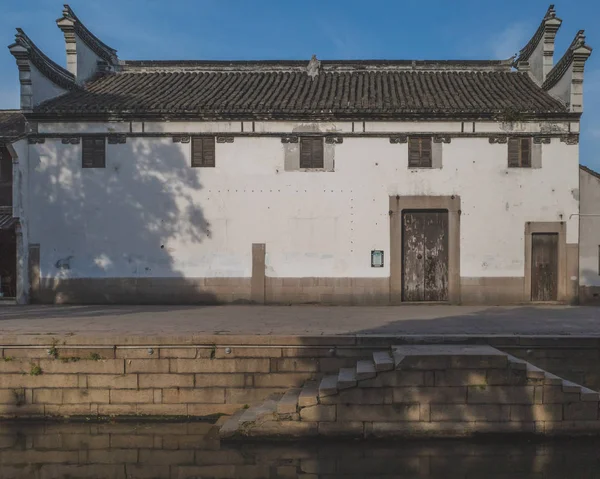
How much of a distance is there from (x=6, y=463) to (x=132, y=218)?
894 cm

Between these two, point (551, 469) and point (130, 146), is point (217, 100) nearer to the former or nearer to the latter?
point (130, 146)

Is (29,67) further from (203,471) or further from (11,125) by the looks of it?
(203,471)

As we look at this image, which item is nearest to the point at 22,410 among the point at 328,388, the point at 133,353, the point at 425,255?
the point at 133,353

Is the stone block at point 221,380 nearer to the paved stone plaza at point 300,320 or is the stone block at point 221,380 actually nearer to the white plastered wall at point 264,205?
the paved stone plaza at point 300,320

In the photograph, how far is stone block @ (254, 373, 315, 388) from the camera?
9296 millimetres

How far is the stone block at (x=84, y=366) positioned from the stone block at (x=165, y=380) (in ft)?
1.28

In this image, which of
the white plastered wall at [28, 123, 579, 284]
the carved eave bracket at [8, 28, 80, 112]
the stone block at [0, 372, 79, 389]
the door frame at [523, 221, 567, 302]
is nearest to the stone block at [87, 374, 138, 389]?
the stone block at [0, 372, 79, 389]

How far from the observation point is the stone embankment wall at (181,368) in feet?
30.5

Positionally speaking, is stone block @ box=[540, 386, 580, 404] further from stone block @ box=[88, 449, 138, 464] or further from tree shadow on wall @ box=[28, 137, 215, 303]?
tree shadow on wall @ box=[28, 137, 215, 303]

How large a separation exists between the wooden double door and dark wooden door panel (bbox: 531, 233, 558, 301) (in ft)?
8.02

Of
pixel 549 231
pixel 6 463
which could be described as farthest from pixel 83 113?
pixel 549 231

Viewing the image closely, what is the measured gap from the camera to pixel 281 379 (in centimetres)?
933

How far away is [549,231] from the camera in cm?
1572

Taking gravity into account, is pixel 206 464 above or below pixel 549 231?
below
